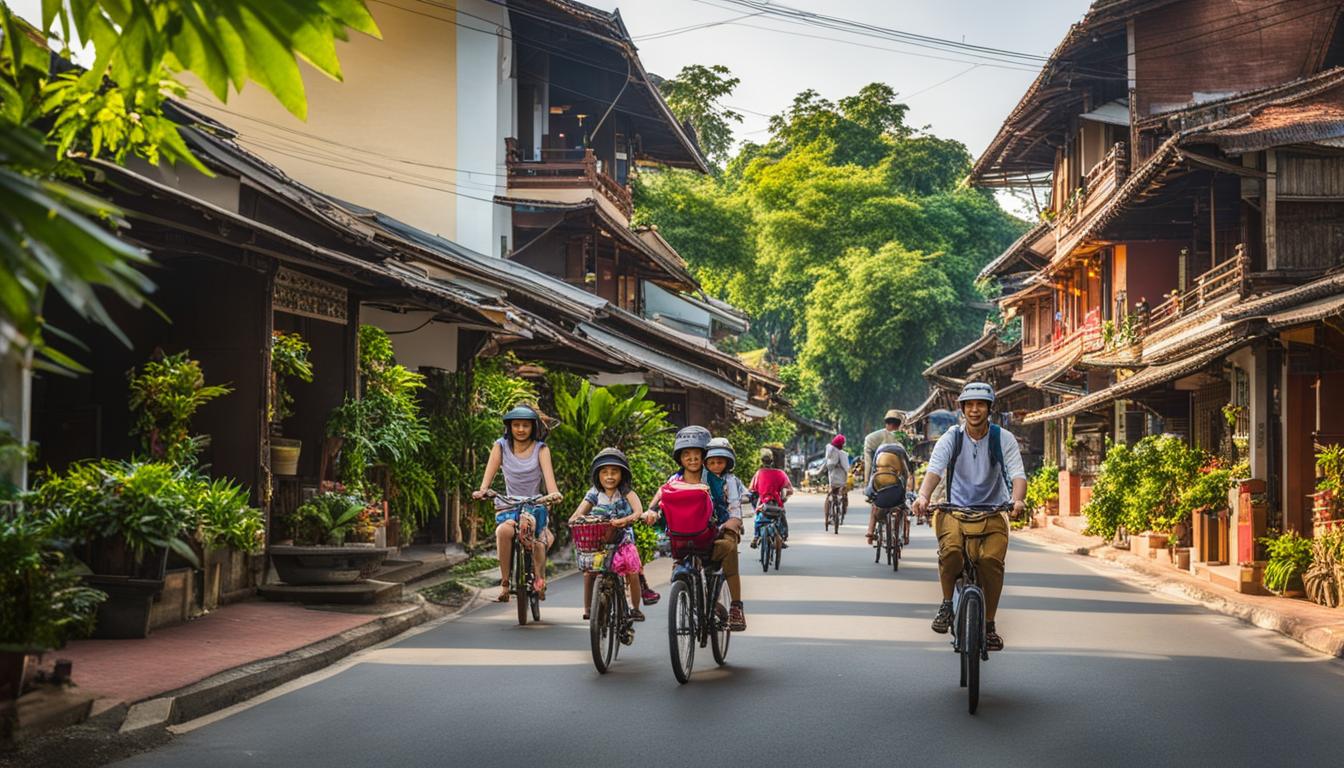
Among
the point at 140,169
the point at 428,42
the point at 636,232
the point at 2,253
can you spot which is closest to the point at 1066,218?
the point at 636,232

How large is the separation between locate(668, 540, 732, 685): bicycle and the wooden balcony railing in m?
14.3

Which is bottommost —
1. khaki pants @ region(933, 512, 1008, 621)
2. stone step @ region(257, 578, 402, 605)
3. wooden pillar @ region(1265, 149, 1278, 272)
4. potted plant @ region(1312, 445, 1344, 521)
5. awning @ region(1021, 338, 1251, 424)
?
stone step @ region(257, 578, 402, 605)

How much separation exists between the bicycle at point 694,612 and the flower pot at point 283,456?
5.56 metres

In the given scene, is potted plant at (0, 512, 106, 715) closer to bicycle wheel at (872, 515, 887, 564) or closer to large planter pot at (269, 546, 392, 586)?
large planter pot at (269, 546, 392, 586)

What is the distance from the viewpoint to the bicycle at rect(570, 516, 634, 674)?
962cm

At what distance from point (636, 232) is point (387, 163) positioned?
11304 millimetres

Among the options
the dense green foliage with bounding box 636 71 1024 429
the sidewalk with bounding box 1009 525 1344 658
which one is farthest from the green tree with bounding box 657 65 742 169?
the sidewalk with bounding box 1009 525 1344 658

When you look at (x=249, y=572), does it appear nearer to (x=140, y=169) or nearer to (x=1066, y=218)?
(x=140, y=169)

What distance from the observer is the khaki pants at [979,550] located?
30.5 feet

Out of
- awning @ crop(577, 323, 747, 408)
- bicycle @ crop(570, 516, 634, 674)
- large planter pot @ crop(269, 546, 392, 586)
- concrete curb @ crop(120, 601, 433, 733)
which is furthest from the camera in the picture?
awning @ crop(577, 323, 747, 408)

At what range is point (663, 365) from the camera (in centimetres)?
2794

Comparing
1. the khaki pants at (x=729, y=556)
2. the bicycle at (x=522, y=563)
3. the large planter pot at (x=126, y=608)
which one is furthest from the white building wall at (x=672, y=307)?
the large planter pot at (x=126, y=608)

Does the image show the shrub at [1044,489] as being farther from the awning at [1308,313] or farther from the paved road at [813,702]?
the paved road at [813,702]

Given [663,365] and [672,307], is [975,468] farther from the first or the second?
[672,307]
